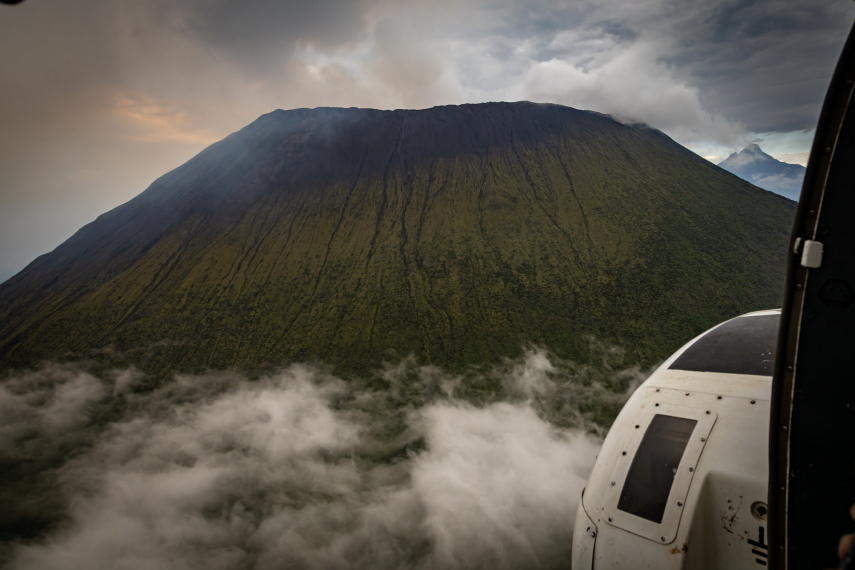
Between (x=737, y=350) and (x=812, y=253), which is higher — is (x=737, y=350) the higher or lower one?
the lower one

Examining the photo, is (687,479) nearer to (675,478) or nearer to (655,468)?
(675,478)

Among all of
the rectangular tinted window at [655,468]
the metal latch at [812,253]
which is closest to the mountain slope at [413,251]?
the rectangular tinted window at [655,468]

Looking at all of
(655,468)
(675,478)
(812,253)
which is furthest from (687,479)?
(812,253)

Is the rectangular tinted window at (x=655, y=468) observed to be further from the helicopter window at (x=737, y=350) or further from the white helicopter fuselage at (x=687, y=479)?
the helicopter window at (x=737, y=350)

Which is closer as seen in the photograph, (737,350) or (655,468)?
(655,468)

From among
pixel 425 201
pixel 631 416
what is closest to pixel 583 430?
pixel 631 416

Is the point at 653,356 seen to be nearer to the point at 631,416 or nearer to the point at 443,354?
the point at 443,354

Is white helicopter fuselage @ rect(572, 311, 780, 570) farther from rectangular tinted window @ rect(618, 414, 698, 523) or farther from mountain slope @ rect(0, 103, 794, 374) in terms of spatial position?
mountain slope @ rect(0, 103, 794, 374)
